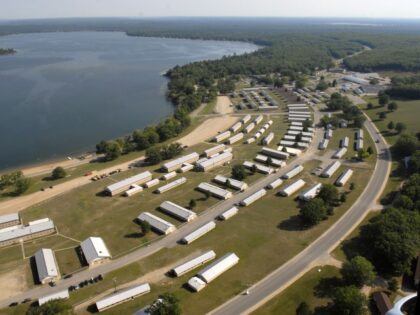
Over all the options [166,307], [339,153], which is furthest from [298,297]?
[339,153]

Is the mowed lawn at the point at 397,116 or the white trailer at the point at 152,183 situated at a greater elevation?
the mowed lawn at the point at 397,116

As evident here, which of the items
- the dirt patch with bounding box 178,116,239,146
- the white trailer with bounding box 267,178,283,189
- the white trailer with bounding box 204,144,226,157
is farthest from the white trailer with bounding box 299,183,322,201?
the dirt patch with bounding box 178,116,239,146

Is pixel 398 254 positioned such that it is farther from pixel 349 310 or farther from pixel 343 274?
pixel 349 310

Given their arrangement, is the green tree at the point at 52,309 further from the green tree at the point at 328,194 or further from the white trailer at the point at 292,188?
the green tree at the point at 328,194

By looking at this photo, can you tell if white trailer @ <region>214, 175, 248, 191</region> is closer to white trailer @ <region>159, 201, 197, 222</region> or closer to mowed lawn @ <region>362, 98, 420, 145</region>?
white trailer @ <region>159, 201, 197, 222</region>

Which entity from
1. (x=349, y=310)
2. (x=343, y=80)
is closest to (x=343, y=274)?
(x=349, y=310)

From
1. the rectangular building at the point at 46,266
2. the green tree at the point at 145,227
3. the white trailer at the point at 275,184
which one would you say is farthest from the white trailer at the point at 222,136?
the rectangular building at the point at 46,266
